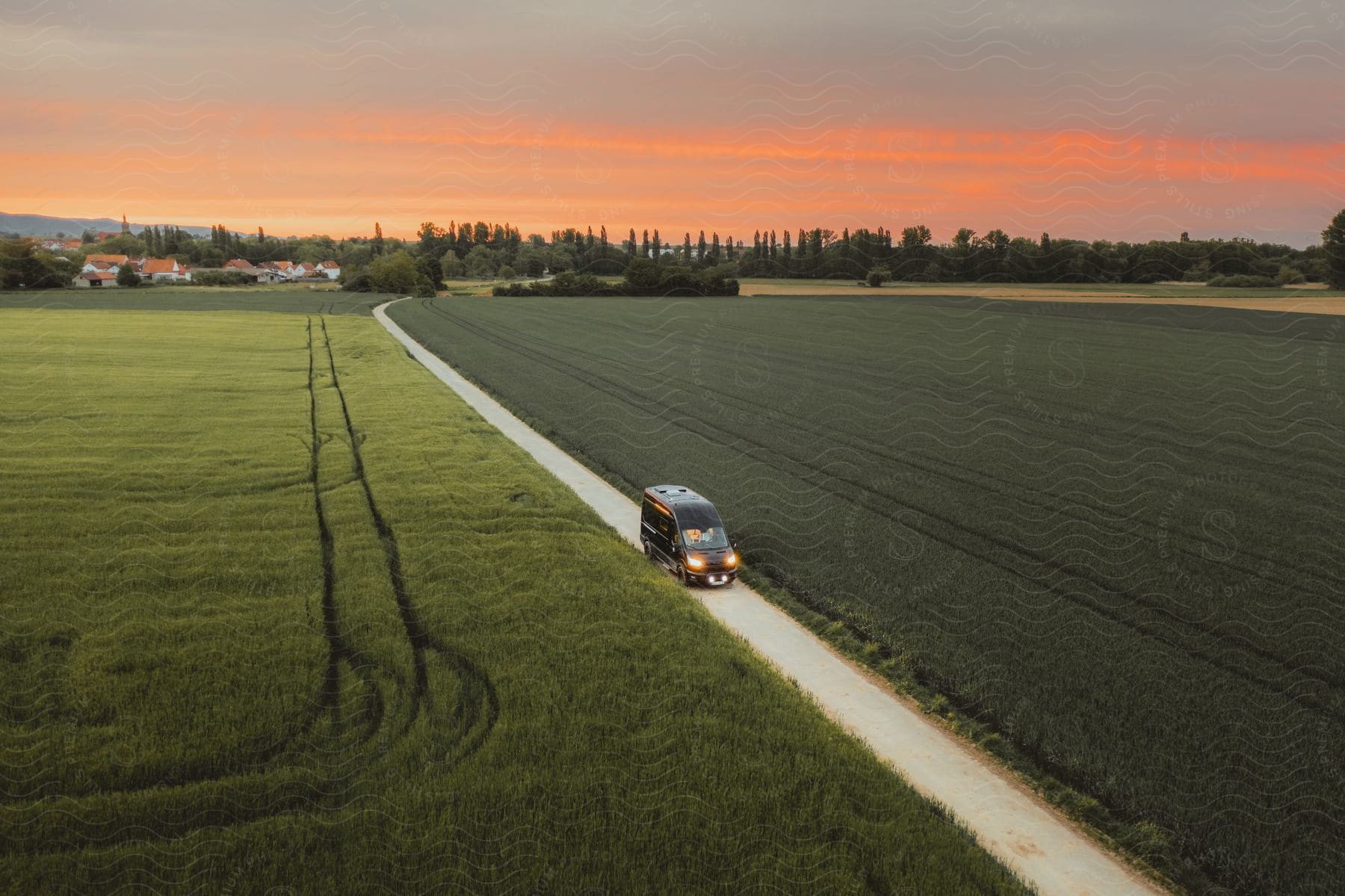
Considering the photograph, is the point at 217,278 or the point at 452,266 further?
the point at 452,266

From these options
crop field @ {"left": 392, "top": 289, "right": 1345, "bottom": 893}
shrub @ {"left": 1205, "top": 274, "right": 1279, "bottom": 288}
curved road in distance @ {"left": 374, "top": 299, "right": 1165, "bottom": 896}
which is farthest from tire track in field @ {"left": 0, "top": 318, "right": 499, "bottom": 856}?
shrub @ {"left": 1205, "top": 274, "right": 1279, "bottom": 288}

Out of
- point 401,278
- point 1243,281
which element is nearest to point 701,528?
point 1243,281

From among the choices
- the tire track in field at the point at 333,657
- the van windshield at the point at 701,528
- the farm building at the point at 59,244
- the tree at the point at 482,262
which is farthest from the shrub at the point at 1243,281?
the farm building at the point at 59,244

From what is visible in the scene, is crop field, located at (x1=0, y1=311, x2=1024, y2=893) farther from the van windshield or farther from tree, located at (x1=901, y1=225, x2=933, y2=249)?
tree, located at (x1=901, y1=225, x2=933, y2=249)

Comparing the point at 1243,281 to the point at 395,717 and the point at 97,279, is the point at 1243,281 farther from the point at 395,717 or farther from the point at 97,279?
the point at 97,279

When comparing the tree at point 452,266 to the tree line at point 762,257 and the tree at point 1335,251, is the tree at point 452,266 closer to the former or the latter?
the tree line at point 762,257

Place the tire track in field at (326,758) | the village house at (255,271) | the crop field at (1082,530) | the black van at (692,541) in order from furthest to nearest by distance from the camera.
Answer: the village house at (255,271) → the black van at (692,541) → the crop field at (1082,530) → the tire track in field at (326,758)
